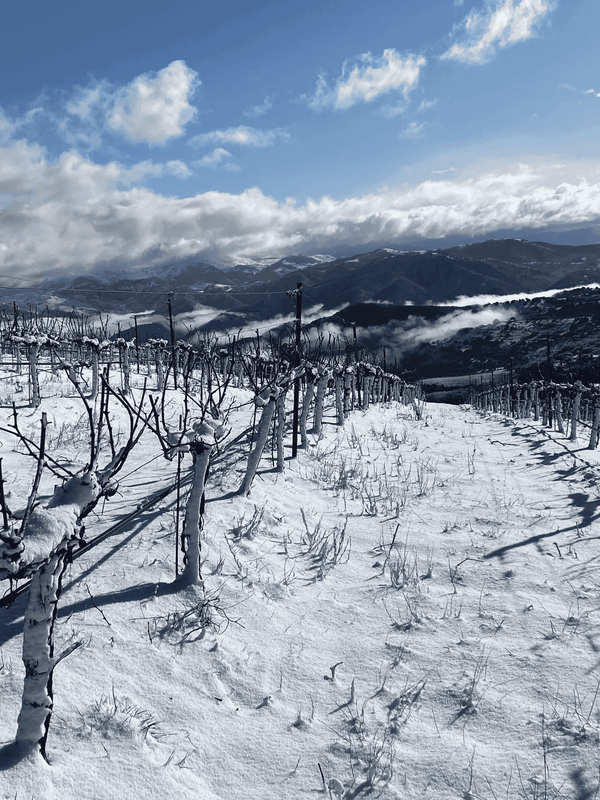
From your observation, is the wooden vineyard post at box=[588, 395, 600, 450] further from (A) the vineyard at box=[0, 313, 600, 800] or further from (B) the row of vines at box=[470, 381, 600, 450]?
(A) the vineyard at box=[0, 313, 600, 800]

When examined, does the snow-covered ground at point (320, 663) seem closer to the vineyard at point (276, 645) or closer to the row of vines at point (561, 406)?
the vineyard at point (276, 645)

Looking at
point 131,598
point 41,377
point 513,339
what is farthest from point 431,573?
point 513,339

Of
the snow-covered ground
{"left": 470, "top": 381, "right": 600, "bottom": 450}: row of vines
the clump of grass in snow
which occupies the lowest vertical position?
{"left": 470, "top": 381, "right": 600, "bottom": 450}: row of vines

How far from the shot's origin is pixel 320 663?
436 centimetres

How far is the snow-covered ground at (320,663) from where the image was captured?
3088 millimetres

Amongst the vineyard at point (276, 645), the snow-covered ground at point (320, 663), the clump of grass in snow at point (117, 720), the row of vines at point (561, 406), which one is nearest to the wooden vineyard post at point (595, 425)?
the row of vines at point (561, 406)

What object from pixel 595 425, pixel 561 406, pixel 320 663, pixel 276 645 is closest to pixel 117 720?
pixel 276 645

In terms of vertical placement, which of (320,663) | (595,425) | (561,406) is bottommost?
(561,406)

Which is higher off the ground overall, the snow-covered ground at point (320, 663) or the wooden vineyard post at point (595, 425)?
the snow-covered ground at point (320, 663)

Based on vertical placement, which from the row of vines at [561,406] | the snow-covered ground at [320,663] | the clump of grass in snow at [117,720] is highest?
the clump of grass in snow at [117,720]

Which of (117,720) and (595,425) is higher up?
(117,720)

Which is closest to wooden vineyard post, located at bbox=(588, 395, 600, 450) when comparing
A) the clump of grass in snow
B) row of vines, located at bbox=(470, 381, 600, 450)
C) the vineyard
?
row of vines, located at bbox=(470, 381, 600, 450)

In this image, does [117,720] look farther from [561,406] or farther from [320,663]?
[561,406]

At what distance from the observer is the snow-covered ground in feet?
10.1
